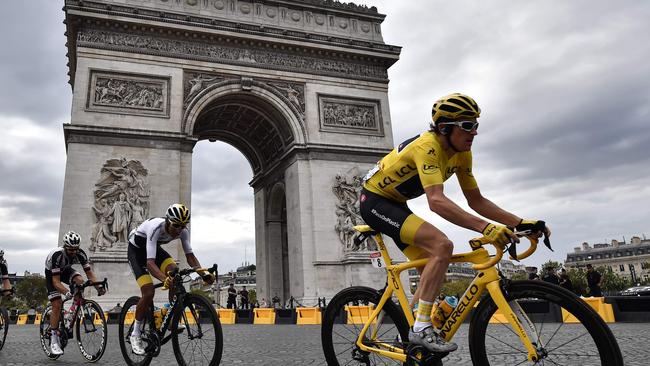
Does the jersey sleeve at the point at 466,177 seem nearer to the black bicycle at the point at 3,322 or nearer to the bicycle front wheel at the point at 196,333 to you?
the bicycle front wheel at the point at 196,333

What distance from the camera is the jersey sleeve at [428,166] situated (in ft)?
9.93

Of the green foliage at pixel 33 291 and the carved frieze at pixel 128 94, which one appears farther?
the green foliage at pixel 33 291

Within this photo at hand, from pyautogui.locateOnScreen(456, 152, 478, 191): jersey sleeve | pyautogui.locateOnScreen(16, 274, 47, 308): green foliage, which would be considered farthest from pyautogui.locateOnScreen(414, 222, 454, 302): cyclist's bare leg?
pyautogui.locateOnScreen(16, 274, 47, 308): green foliage

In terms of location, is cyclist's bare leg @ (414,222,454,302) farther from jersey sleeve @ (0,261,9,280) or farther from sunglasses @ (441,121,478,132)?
jersey sleeve @ (0,261,9,280)

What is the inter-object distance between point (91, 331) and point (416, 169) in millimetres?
4448

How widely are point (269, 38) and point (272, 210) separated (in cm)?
891

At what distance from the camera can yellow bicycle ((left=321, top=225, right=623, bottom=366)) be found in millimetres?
2473

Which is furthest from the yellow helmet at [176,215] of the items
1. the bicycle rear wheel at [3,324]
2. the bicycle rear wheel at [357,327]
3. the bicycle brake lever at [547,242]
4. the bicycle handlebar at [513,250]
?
the bicycle rear wheel at [3,324]

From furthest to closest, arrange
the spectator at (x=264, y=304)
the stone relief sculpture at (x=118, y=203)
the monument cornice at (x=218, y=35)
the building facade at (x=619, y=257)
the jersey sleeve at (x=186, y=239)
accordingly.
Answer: the building facade at (x=619, y=257) < the spectator at (x=264, y=304) < the monument cornice at (x=218, y=35) < the stone relief sculpture at (x=118, y=203) < the jersey sleeve at (x=186, y=239)

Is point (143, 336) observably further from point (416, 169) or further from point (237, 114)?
point (237, 114)

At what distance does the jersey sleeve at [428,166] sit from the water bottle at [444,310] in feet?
2.33

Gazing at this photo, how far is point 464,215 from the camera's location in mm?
2893

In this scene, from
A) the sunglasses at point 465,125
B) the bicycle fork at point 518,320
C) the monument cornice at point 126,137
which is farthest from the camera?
the monument cornice at point 126,137

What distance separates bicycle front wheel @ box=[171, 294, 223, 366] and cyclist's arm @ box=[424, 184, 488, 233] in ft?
6.69
